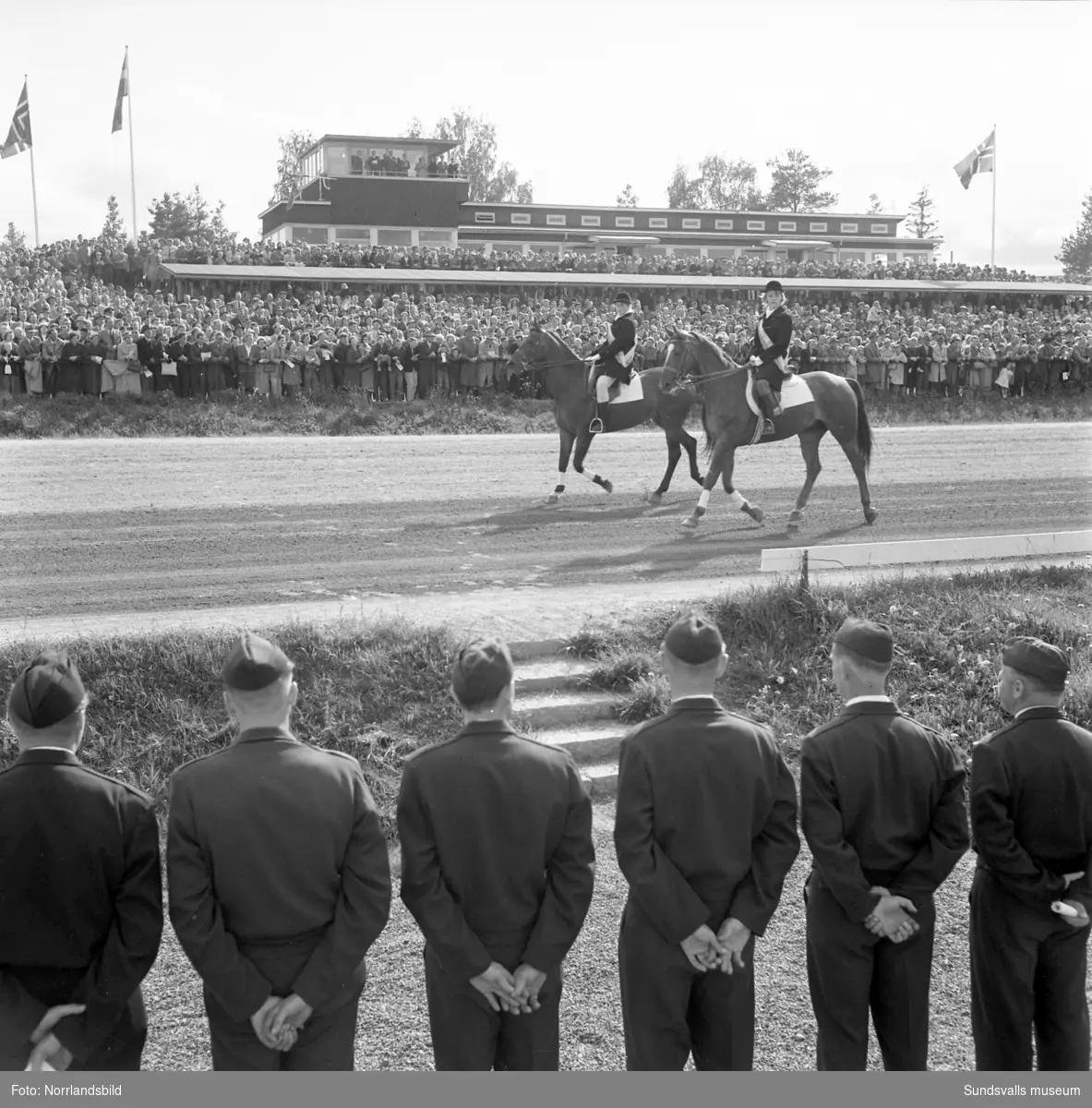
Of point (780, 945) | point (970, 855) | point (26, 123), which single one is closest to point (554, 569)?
point (970, 855)

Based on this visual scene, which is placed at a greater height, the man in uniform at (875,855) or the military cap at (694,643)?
the military cap at (694,643)

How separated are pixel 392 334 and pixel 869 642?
66.5ft

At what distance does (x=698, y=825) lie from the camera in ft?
13.0

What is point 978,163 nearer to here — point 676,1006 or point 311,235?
point 311,235

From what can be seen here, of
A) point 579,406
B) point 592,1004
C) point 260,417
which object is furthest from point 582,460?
point 592,1004

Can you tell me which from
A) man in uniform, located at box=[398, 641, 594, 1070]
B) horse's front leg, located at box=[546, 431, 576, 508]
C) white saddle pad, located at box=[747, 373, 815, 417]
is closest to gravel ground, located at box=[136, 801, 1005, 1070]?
man in uniform, located at box=[398, 641, 594, 1070]

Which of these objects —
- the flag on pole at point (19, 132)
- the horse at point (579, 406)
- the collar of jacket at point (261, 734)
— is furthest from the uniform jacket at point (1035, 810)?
the flag on pole at point (19, 132)

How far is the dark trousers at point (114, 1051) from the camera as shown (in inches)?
143

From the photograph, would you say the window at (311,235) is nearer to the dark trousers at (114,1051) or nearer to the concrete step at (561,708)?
the concrete step at (561,708)

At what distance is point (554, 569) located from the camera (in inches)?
466

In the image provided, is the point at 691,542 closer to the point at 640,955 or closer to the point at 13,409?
the point at 640,955

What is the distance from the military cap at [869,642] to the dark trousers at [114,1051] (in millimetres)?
2703

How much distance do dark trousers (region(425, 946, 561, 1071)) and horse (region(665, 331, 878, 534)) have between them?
10.4 metres
